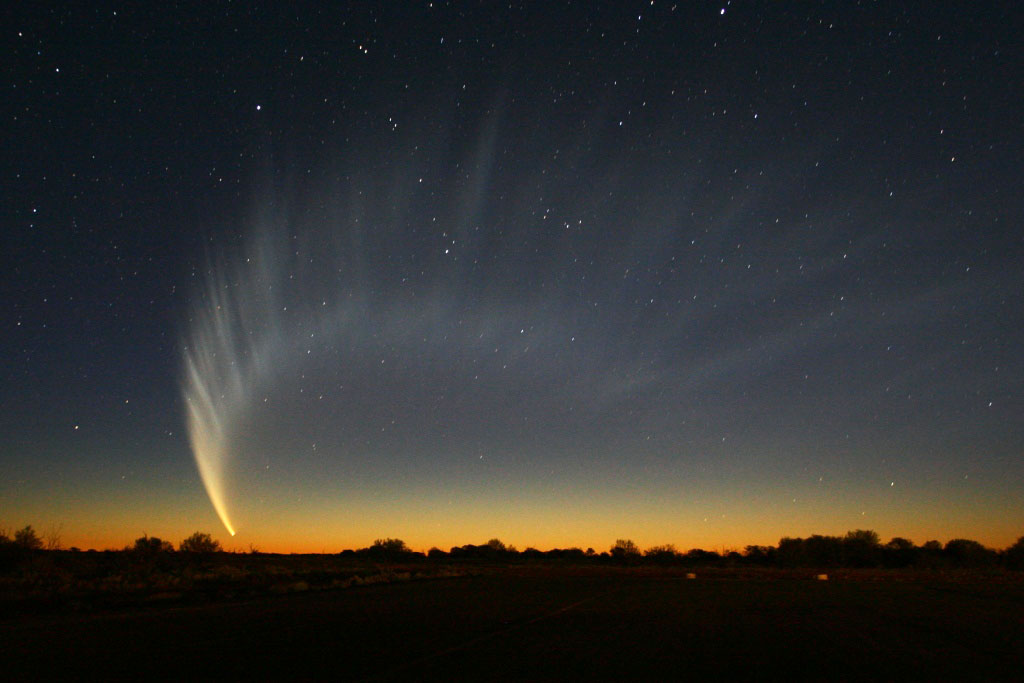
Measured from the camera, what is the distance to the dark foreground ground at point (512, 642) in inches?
451

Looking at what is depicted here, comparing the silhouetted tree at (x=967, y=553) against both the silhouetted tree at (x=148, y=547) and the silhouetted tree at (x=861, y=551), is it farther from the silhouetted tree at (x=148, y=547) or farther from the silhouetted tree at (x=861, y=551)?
the silhouetted tree at (x=148, y=547)

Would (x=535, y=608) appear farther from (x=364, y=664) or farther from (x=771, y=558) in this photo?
(x=771, y=558)

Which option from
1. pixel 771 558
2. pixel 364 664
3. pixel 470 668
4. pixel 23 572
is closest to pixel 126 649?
pixel 364 664

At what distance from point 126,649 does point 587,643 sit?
8.30 m

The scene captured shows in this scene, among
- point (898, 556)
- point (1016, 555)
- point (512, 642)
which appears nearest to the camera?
point (512, 642)

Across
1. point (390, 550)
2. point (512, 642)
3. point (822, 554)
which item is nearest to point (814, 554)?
point (822, 554)

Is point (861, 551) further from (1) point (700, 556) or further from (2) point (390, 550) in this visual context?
(2) point (390, 550)

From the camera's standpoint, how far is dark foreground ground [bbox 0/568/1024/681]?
11461 mm

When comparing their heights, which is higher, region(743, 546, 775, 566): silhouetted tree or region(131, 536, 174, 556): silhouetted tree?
region(743, 546, 775, 566): silhouetted tree

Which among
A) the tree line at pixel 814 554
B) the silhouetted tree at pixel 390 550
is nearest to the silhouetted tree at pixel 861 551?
the tree line at pixel 814 554

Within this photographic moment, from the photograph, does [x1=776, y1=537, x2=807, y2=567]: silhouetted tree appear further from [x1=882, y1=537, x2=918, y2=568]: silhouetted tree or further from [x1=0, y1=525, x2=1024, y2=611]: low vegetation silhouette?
[x1=882, y1=537, x2=918, y2=568]: silhouetted tree

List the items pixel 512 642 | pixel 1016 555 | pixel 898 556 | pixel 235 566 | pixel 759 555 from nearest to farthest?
pixel 512 642, pixel 235 566, pixel 1016 555, pixel 898 556, pixel 759 555

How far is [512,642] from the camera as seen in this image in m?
15.2

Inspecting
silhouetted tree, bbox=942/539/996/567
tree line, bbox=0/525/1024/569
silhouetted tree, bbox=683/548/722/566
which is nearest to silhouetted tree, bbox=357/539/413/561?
tree line, bbox=0/525/1024/569
